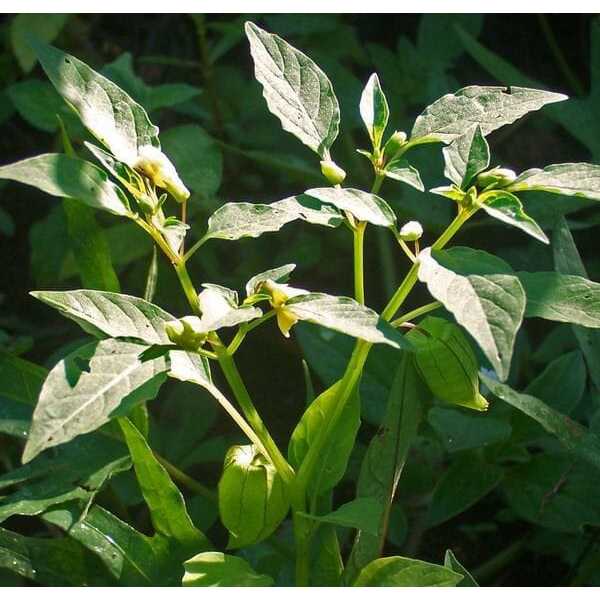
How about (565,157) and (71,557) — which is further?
(565,157)

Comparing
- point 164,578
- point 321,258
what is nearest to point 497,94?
point 164,578

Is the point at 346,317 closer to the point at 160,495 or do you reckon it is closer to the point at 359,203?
the point at 359,203

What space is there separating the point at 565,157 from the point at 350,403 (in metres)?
1.13

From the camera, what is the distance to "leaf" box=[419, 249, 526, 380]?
26.9 inches

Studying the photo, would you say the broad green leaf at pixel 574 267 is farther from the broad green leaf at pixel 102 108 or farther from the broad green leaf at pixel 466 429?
the broad green leaf at pixel 102 108

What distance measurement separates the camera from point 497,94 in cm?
88

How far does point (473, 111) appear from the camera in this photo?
34.8 inches

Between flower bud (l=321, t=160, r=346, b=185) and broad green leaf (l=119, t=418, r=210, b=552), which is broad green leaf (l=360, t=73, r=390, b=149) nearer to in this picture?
flower bud (l=321, t=160, r=346, b=185)

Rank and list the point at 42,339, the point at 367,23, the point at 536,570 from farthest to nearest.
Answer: the point at 367,23 < the point at 42,339 < the point at 536,570

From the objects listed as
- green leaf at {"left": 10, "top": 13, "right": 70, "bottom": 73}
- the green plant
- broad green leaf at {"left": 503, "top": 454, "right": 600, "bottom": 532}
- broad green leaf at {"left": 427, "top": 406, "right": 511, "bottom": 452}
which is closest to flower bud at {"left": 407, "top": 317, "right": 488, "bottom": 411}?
the green plant

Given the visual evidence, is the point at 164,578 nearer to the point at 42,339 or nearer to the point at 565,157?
the point at 42,339

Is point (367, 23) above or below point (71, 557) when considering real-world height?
above

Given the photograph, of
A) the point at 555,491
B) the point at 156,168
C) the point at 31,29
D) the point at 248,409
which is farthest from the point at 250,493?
the point at 31,29

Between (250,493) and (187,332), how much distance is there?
7.7 inches
